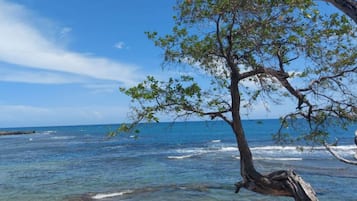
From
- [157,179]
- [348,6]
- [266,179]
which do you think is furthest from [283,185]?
[157,179]

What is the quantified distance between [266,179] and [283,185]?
11.5 inches

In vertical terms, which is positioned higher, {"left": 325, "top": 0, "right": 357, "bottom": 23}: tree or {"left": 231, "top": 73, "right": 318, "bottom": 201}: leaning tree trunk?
{"left": 325, "top": 0, "right": 357, "bottom": 23}: tree

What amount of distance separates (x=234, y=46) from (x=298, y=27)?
1.15 m

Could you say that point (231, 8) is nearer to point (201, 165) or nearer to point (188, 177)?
point (188, 177)

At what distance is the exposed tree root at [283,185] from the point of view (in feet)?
20.4

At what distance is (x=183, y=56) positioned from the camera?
713cm

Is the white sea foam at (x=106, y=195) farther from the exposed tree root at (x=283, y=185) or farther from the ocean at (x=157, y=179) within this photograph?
the exposed tree root at (x=283, y=185)

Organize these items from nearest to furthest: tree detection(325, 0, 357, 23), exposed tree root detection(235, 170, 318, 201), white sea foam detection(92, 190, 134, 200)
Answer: tree detection(325, 0, 357, 23)
exposed tree root detection(235, 170, 318, 201)
white sea foam detection(92, 190, 134, 200)

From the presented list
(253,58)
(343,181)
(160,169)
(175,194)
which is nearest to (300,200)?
(253,58)

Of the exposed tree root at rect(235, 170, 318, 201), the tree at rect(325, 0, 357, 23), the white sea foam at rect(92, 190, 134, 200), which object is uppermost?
the tree at rect(325, 0, 357, 23)

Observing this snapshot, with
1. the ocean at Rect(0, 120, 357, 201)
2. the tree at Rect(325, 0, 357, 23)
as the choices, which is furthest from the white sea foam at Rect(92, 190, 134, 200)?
the tree at Rect(325, 0, 357, 23)

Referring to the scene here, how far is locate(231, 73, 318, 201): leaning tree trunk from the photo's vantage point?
624 cm

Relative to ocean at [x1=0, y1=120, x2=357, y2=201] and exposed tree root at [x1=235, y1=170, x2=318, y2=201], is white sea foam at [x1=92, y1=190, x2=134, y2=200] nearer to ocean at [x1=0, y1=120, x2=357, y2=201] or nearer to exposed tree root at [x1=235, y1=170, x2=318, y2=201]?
ocean at [x1=0, y1=120, x2=357, y2=201]

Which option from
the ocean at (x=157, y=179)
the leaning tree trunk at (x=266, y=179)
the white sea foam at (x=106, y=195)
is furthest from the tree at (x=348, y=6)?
the white sea foam at (x=106, y=195)
